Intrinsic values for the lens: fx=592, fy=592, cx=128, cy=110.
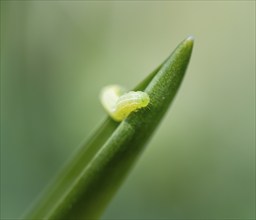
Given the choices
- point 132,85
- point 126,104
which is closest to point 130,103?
point 126,104

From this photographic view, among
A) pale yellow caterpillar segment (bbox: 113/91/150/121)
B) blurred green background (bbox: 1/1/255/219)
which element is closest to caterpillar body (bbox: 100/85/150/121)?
pale yellow caterpillar segment (bbox: 113/91/150/121)

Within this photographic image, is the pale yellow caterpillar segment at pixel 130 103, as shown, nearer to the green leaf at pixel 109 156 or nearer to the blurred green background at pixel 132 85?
the green leaf at pixel 109 156

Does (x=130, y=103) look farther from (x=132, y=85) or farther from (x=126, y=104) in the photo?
(x=132, y=85)

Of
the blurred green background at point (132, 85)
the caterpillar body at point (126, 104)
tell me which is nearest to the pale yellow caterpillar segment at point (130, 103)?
the caterpillar body at point (126, 104)

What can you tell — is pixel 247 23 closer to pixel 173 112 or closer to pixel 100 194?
pixel 173 112

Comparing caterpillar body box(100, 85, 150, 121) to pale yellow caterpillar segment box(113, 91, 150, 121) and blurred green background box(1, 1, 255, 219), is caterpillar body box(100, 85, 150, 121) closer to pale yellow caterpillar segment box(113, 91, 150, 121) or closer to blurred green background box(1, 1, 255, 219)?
pale yellow caterpillar segment box(113, 91, 150, 121)
